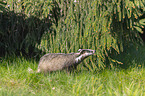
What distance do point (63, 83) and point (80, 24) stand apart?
1.39 meters

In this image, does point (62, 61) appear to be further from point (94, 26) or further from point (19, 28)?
point (19, 28)

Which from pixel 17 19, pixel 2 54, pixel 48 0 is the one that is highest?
pixel 48 0

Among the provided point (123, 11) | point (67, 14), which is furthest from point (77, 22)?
point (123, 11)

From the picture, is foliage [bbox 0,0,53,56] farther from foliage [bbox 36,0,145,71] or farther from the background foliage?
foliage [bbox 36,0,145,71]

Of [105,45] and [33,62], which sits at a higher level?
[105,45]

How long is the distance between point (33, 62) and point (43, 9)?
127 centimetres

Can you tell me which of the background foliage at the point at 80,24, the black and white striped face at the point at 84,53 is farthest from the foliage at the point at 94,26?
the black and white striped face at the point at 84,53

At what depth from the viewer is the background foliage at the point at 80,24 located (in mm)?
4109

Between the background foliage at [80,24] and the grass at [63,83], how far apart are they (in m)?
0.48

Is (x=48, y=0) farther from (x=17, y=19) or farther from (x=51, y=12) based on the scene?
(x=17, y=19)

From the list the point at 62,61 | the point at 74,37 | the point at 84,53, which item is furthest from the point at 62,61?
the point at 74,37

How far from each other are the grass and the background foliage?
48 cm

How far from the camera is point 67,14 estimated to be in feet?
14.3

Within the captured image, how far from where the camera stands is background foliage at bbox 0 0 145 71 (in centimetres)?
411
